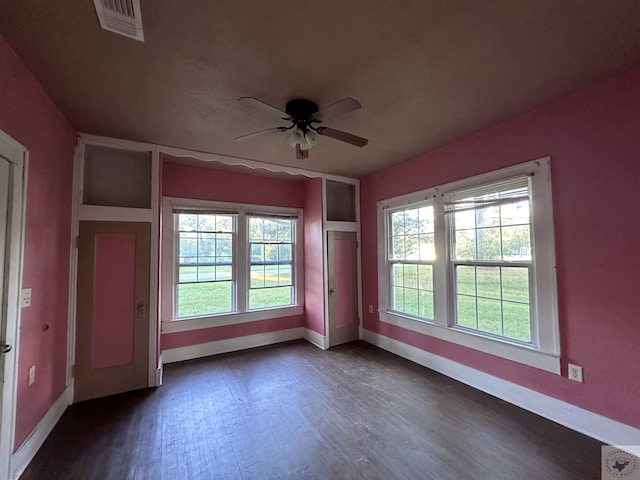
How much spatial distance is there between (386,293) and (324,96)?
283cm

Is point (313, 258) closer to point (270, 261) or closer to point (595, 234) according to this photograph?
point (270, 261)

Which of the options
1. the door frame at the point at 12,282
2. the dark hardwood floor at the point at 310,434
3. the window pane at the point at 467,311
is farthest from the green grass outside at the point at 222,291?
the window pane at the point at 467,311

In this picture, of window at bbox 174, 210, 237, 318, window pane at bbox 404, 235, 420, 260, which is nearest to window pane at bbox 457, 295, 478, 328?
window pane at bbox 404, 235, 420, 260

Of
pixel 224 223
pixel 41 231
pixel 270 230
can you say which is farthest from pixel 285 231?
pixel 41 231

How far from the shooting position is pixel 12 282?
175 centimetres

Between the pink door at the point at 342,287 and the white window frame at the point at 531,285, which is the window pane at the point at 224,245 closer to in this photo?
the pink door at the point at 342,287

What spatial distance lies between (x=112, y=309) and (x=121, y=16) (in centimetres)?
262

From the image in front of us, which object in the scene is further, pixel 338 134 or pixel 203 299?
pixel 203 299

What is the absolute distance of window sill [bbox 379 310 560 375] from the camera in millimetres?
2373

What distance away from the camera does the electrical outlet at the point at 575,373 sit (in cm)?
220

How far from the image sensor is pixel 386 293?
4070 mm

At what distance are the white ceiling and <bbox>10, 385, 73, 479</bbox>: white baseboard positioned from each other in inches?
98.9

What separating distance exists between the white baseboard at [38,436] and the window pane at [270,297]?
7.18ft

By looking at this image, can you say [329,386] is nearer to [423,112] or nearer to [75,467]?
[75,467]
